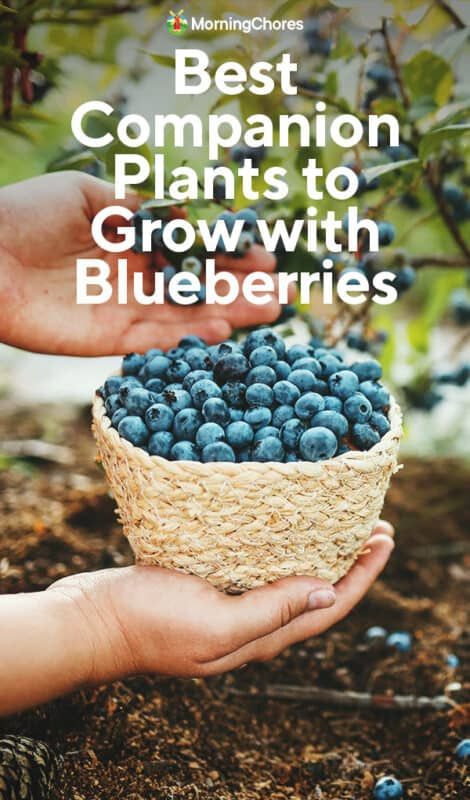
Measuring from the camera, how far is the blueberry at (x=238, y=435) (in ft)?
3.46

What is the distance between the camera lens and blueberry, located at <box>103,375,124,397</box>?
1220mm

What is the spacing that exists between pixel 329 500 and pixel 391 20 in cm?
96

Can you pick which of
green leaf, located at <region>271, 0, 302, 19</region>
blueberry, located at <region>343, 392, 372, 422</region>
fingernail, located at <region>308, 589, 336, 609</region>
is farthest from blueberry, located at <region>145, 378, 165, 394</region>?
green leaf, located at <region>271, 0, 302, 19</region>

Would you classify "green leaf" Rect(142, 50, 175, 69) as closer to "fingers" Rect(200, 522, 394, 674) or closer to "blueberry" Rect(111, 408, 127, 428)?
"blueberry" Rect(111, 408, 127, 428)

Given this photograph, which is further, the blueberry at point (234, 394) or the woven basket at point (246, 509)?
the blueberry at point (234, 394)

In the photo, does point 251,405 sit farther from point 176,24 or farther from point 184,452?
point 176,24

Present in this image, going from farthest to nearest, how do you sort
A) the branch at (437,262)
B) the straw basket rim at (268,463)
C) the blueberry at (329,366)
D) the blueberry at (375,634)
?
1. the branch at (437,262)
2. the blueberry at (375,634)
3. the blueberry at (329,366)
4. the straw basket rim at (268,463)

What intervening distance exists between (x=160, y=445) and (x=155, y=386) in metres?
0.17

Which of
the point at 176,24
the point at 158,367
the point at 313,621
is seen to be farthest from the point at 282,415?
the point at 176,24

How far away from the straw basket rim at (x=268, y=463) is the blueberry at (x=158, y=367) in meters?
0.14

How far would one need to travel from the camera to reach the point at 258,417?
108 cm

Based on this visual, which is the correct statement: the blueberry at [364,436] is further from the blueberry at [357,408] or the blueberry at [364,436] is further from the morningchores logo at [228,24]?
the morningchores logo at [228,24]

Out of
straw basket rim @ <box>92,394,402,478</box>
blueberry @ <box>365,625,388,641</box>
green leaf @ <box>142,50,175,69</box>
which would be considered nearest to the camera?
straw basket rim @ <box>92,394,402,478</box>

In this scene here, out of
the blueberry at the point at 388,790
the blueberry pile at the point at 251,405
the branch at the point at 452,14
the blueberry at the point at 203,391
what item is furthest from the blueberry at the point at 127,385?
the branch at the point at 452,14
